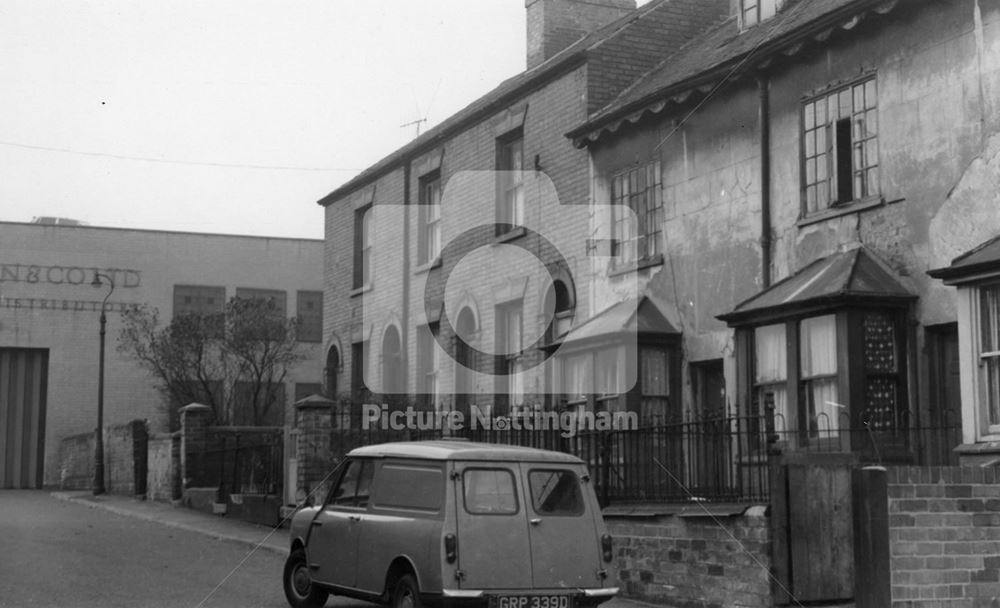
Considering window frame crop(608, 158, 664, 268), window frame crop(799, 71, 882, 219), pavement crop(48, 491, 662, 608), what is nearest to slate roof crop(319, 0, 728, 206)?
window frame crop(608, 158, 664, 268)

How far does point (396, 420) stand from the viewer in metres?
25.0

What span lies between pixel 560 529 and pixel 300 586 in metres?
3.09

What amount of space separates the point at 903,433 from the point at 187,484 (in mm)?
17858

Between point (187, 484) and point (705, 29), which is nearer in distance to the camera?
point (705, 29)

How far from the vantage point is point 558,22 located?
25688mm

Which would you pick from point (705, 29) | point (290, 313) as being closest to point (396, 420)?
point (705, 29)

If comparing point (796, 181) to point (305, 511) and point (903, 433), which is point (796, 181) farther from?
point (305, 511)

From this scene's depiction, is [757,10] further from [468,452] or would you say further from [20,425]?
[20,425]

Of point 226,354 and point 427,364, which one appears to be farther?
point 226,354


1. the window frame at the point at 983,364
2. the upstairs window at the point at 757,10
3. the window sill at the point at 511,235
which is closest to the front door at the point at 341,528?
the window frame at the point at 983,364

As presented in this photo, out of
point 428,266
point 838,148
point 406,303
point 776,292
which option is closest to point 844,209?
point 838,148

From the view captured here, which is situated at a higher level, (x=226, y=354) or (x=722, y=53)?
(x=722, y=53)

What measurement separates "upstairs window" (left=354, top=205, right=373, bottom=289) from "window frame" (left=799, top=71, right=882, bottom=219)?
50.2ft

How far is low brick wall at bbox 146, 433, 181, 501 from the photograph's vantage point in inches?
1110
